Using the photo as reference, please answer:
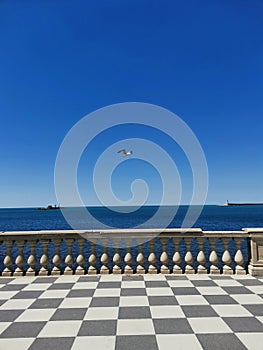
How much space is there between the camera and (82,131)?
939 centimetres

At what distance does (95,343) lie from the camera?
2852 millimetres

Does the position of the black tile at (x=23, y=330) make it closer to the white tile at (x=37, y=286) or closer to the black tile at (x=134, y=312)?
the black tile at (x=134, y=312)

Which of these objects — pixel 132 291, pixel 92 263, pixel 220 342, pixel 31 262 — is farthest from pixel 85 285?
pixel 220 342

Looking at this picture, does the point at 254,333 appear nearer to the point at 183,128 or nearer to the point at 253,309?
the point at 253,309

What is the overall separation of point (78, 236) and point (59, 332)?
8.07ft

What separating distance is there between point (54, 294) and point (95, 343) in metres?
1.77

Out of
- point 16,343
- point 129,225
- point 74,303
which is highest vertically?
point 129,225

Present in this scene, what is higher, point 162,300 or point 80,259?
point 80,259

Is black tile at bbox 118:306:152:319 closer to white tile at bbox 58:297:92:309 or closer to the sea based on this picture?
white tile at bbox 58:297:92:309

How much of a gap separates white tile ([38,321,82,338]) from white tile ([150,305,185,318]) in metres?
0.99

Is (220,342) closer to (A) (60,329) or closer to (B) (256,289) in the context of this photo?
(A) (60,329)

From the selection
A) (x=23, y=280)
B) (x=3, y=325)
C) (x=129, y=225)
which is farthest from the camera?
(x=129, y=225)

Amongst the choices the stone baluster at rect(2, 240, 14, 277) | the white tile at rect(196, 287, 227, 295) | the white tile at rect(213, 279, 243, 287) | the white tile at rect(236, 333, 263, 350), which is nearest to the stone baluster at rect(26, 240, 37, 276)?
the stone baluster at rect(2, 240, 14, 277)

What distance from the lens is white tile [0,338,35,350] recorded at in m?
2.80
